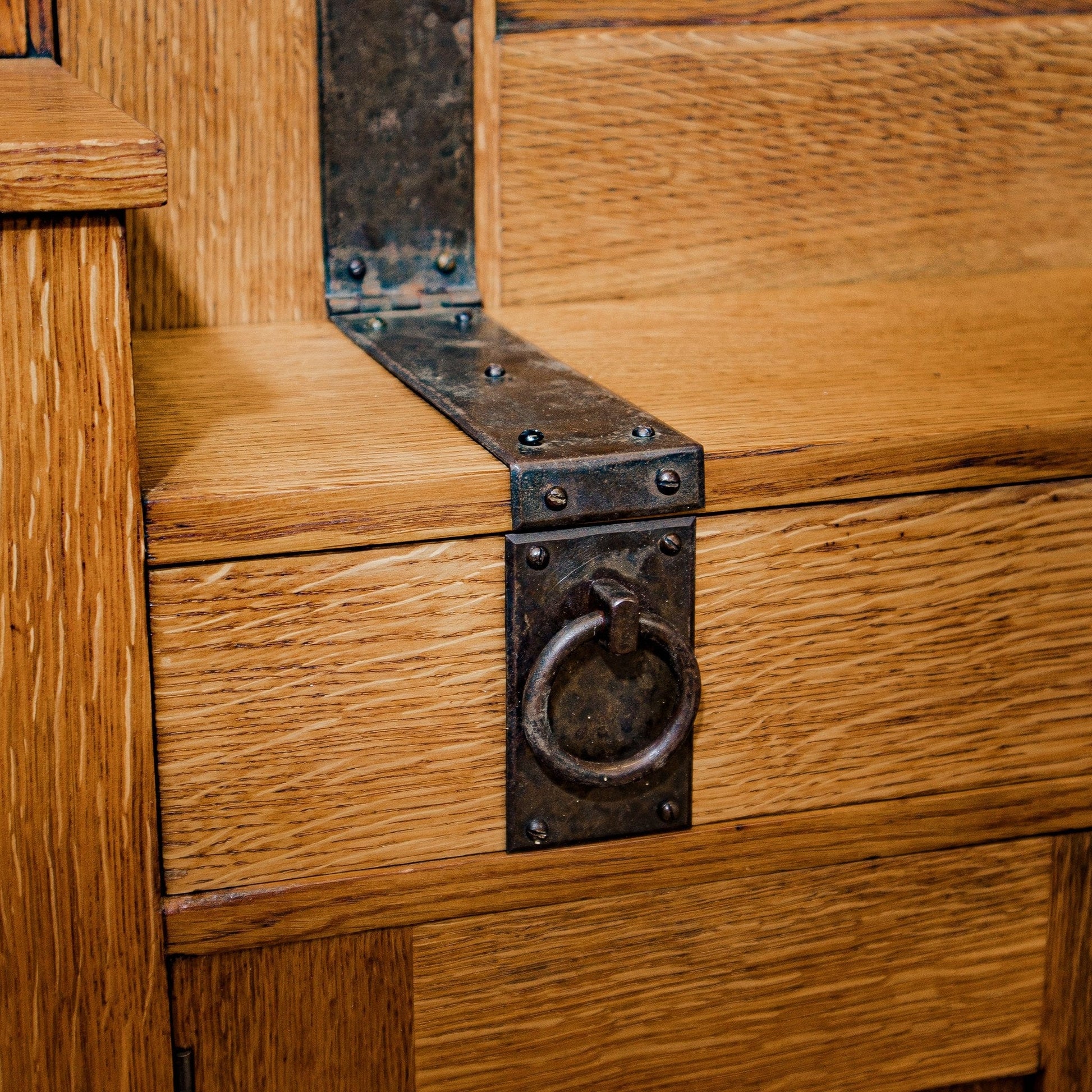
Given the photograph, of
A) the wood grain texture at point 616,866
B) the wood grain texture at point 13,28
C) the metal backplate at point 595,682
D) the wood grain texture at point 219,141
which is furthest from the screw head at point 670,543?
the wood grain texture at point 13,28

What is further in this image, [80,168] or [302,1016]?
[302,1016]

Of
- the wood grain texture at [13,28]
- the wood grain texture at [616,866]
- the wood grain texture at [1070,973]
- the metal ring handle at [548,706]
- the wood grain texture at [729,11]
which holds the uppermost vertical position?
the wood grain texture at [729,11]

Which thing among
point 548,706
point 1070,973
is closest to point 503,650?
point 548,706

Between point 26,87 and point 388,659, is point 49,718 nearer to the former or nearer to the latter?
point 388,659

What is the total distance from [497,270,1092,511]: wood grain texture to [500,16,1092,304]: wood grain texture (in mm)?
24

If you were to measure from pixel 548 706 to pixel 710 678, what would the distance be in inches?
3.4

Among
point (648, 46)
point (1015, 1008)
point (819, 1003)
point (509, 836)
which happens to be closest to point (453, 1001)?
point (509, 836)

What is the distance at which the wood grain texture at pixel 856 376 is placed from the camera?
29.0 inches

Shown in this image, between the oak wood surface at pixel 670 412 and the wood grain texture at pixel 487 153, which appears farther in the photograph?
the wood grain texture at pixel 487 153

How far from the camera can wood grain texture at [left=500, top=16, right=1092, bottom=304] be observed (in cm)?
103

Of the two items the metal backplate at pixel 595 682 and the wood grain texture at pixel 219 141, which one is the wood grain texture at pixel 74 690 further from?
the wood grain texture at pixel 219 141

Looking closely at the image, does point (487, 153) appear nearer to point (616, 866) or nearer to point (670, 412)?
point (670, 412)

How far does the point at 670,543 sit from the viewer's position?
72cm

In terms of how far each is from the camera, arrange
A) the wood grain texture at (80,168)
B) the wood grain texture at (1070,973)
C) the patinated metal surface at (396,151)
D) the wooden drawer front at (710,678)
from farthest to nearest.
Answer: the patinated metal surface at (396,151) < the wood grain texture at (1070,973) < the wooden drawer front at (710,678) < the wood grain texture at (80,168)
